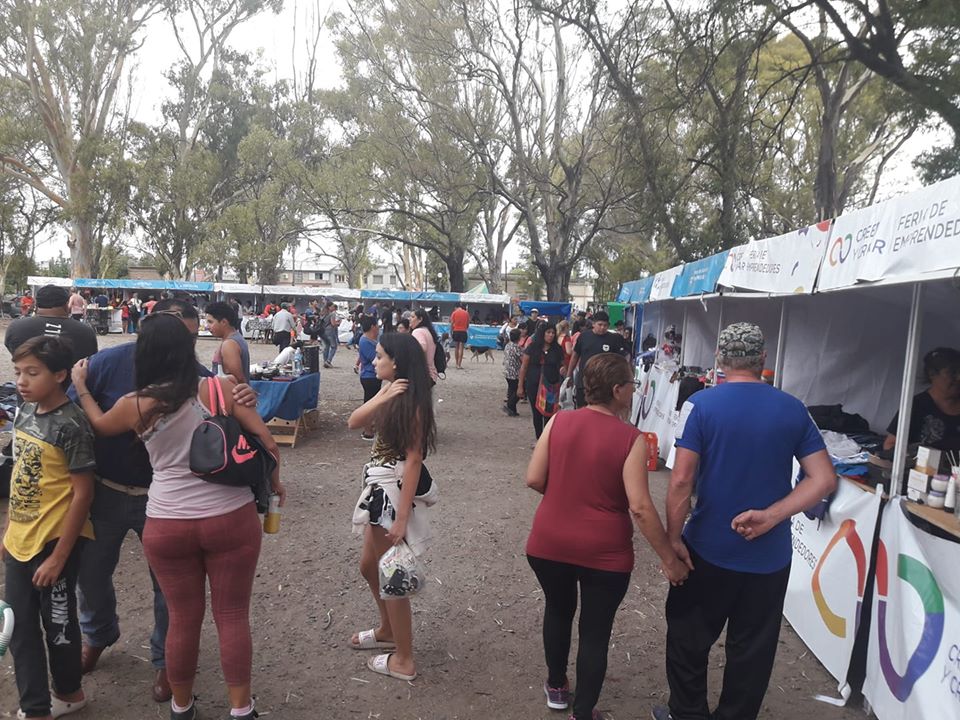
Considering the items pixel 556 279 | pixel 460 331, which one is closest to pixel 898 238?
pixel 460 331

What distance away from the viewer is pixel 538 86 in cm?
2142

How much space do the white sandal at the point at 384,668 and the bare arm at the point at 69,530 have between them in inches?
59.5

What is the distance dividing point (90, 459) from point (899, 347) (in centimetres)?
618

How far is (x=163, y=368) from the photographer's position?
246cm

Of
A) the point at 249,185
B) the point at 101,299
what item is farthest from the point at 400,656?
the point at 249,185

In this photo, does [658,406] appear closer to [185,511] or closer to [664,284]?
[664,284]

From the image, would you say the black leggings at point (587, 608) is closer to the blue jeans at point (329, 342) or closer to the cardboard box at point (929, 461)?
the cardboard box at point (929, 461)

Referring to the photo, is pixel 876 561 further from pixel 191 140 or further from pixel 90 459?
pixel 191 140

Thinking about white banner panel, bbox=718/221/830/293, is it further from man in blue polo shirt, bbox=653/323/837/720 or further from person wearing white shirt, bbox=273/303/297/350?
person wearing white shirt, bbox=273/303/297/350

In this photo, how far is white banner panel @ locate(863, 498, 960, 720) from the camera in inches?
102

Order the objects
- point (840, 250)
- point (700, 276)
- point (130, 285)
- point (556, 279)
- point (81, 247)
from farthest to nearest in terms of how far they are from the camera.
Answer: point (81, 247), point (130, 285), point (556, 279), point (700, 276), point (840, 250)

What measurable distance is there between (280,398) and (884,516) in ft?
22.2

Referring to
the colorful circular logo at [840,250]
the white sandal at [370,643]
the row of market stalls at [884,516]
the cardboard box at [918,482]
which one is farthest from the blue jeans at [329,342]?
the cardboard box at [918,482]

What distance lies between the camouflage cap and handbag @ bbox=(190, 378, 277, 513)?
1869 millimetres
